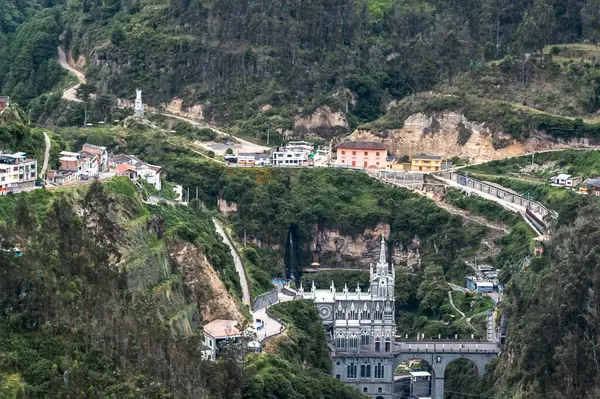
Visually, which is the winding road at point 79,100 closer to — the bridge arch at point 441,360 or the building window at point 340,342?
the building window at point 340,342

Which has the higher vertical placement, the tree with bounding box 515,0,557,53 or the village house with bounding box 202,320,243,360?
the tree with bounding box 515,0,557,53

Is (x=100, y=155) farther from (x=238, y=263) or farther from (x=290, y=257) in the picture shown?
(x=290, y=257)

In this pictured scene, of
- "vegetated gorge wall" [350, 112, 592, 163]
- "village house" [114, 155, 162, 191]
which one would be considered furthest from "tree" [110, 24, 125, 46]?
"village house" [114, 155, 162, 191]

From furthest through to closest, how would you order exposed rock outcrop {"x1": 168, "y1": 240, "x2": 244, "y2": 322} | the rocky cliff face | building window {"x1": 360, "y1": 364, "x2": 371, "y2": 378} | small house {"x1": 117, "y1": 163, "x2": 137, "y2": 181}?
the rocky cliff face
small house {"x1": 117, "y1": 163, "x2": 137, "y2": 181}
building window {"x1": 360, "y1": 364, "x2": 371, "y2": 378}
exposed rock outcrop {"x1": 168, "y1": 240, "x2": 244, "y2": 322}

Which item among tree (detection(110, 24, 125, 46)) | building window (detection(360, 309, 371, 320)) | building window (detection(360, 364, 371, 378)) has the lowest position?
building window (detection(360, 364, 371, 378))

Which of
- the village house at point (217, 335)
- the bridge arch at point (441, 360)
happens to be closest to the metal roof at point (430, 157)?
the bridge arch at point (441, 360)

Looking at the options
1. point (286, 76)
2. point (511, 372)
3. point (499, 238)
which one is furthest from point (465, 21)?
point (511, 372)

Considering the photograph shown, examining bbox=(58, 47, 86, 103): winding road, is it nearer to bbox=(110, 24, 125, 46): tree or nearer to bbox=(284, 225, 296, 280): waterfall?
bbox=(110, 24, 125, 46): tree
